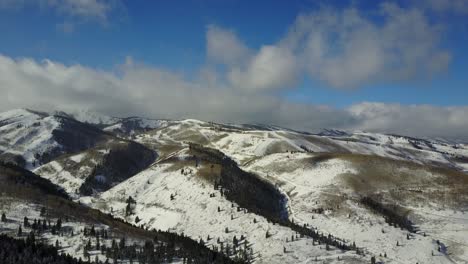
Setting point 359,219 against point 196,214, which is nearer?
point 196,214

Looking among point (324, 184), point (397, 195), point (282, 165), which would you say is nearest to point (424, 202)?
point (397, 195)

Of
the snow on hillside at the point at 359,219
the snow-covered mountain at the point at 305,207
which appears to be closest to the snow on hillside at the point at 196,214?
the snow-covered mountain at the point at 305,207

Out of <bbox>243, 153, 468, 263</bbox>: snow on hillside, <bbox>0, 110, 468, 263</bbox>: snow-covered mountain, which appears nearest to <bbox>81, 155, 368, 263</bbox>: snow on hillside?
<bbox>0, 110, 468, 263</bbox>: snow-covered mountain

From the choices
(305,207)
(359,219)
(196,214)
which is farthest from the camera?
(305,207)

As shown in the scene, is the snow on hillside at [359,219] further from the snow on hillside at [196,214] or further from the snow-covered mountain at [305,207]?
the snow on hillside at [196,214]

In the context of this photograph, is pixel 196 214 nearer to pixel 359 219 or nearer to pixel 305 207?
pixel 305 207

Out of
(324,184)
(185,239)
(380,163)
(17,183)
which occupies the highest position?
(380,163)

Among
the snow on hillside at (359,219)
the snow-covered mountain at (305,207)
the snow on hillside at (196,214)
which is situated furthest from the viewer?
the snow on hillside at (359,219)

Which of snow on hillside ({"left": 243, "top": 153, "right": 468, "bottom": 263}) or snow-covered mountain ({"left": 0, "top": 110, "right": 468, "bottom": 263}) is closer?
snow-covered mountain ({"left": 0, "top": 110, "right": 468, "bottom": 263})

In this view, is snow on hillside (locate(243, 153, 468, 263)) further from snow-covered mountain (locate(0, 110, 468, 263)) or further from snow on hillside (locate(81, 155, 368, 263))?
snow on hillside (locate(81, 155, 368, 263))

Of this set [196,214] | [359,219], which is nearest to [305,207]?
[359,219]

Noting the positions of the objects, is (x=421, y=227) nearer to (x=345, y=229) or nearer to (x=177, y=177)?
(x=345, y=229)
